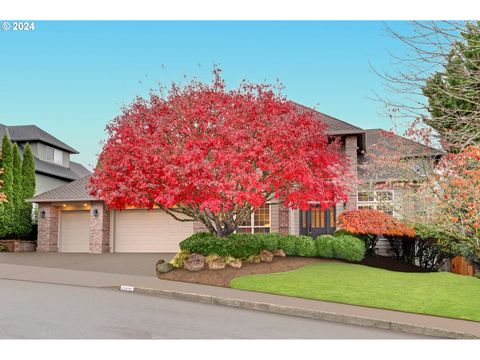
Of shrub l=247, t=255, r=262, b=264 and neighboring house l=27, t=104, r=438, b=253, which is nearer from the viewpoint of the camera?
shrub l=247, t=255, r=262, b=264

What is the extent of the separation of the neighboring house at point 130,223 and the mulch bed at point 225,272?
6.82 metres

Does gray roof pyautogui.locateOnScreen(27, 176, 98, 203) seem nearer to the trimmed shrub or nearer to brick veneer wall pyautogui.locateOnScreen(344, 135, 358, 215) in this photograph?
brick veneer wall pyautogui.locateOnScreen(344, 135, 358, 215)

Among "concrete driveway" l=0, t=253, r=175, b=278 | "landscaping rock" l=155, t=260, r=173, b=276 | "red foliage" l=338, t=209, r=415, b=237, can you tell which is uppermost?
"red foliage" l=338, t=209, r=415, b=237

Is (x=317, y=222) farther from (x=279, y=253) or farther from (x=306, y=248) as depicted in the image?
(x=279, y=253)

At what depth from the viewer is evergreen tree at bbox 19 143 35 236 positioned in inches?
1105

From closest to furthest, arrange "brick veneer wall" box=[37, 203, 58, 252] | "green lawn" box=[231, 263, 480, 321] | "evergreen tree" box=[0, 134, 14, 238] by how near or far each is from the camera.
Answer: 1. "green lawn" box=[231, 263, 480, 321]
2. "evergreen tree" box=[0, 134, 14, 238]
3. "brick veneer wall" box=[37, 203, 58, 252]

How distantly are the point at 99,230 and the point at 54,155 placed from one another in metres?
12.0

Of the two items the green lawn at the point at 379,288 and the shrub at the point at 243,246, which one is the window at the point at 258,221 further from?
the green lawn at the point at 379,288

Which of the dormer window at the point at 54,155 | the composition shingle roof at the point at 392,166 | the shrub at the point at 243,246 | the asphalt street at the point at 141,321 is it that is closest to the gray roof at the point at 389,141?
the composition shingle roof at the point at 392,166

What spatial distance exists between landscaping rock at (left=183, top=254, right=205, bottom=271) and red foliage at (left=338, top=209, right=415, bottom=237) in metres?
5.80

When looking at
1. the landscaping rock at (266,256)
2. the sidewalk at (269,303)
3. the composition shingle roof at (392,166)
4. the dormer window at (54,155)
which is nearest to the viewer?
the sidewalk at (269,303)

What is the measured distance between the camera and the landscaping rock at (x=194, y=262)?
593 inches

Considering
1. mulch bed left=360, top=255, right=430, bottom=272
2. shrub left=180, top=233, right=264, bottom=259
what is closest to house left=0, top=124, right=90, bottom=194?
shrub left=180, top=233, right=264, bottom=259

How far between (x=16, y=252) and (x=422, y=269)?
20.0 metres
